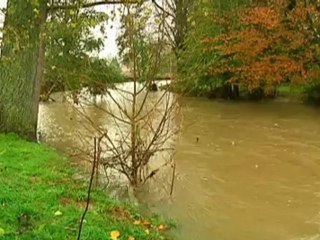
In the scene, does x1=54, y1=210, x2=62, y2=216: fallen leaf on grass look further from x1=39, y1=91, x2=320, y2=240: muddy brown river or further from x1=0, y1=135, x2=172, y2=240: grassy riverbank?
x1=39, y1=91, x2=320, y2=240: muddy brown river

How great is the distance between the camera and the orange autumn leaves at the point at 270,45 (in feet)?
61.9

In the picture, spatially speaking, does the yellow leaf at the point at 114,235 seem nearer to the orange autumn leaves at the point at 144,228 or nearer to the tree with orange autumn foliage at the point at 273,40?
the orange autumn leaves at the point at 144,228

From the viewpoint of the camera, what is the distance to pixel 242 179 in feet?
27.3

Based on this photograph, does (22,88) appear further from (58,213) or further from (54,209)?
(58,213)

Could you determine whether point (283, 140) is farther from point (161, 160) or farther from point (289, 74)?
point (289, 74)

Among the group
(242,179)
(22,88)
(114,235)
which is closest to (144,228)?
(114,235)

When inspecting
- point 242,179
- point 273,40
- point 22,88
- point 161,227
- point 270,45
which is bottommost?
point 161,227

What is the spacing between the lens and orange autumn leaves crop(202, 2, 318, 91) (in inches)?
743

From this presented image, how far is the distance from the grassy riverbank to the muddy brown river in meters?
0.67

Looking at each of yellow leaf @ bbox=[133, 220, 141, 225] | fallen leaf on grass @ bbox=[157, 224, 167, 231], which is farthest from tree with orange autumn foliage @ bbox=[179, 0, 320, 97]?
yellow leaf @ bbox=[133, 220, 141, 225]

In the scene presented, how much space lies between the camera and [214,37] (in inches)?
848

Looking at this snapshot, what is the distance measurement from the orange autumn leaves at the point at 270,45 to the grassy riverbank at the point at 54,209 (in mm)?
12954

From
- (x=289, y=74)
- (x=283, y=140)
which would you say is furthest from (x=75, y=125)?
(x=289, y=74)

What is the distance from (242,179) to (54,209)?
375 centimetres
